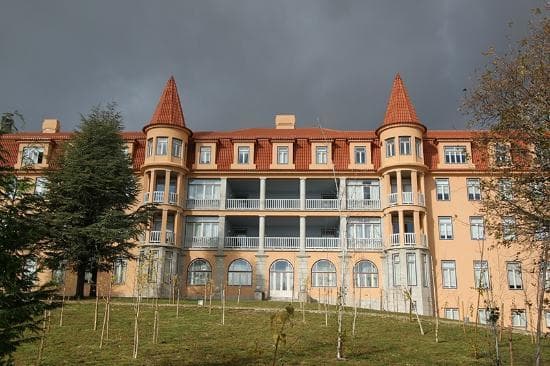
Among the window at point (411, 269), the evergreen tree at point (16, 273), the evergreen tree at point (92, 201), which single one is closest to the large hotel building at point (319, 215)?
the window at point (411, 269)

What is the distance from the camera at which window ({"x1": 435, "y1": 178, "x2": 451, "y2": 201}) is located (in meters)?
37.9

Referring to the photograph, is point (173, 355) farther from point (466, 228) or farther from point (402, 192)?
point (466, 228)

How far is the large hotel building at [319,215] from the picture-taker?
35.8 meters

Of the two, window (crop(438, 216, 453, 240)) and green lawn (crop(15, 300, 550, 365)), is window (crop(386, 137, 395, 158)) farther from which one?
green lawn (crop(15, 300, 550, 365))

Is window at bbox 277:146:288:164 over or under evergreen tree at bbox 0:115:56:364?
over

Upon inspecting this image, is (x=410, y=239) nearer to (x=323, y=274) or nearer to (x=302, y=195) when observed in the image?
(x=323, y=274)

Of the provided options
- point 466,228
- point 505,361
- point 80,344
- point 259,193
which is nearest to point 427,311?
point 466,228

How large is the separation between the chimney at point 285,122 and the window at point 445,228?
1464 cm

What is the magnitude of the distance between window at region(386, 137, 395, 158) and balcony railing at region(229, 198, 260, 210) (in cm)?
976

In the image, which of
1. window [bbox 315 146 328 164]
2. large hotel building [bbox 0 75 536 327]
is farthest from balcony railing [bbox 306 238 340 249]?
window [bbox 315 146 328 164]

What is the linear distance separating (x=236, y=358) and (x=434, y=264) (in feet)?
79.2

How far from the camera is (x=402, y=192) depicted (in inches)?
1439

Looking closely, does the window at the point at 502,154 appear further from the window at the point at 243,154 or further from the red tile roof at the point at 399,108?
the window at the point at 243,154

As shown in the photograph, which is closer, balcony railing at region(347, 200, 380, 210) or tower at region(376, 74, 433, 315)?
tower at region(376, 74, 433, 315)
